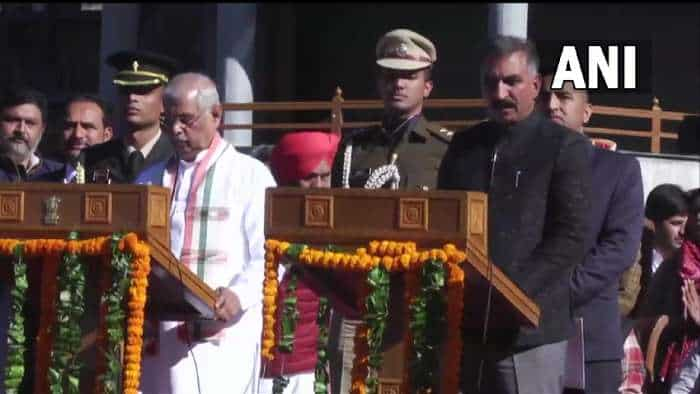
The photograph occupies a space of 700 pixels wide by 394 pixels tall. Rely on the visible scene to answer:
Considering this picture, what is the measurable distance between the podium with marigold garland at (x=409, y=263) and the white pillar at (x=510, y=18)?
48.0ft

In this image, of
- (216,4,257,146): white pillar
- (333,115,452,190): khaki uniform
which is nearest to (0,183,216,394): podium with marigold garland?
(333,115,452,190): khaki uniform

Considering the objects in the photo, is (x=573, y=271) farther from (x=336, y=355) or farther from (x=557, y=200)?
(x=336, y=355)

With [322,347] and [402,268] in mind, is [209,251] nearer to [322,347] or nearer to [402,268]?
[322,347]

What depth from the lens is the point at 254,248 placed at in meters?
7.11

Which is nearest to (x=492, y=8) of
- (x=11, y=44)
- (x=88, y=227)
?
(x=11, y=44)

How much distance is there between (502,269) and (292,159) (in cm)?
200

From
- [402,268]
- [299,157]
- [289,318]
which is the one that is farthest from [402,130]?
[402,268]

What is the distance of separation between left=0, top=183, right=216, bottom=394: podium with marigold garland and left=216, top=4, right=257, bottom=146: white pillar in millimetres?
16312

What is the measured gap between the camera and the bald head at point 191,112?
706 centimetres

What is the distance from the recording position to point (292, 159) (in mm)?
7746

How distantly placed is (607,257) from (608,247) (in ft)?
0.18

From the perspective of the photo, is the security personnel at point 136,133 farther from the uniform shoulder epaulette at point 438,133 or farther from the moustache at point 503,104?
the moustache at point 503,104

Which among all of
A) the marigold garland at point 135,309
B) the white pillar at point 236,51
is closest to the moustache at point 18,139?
the marigold garland at point 135,309

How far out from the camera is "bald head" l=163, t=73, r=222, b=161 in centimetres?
706
